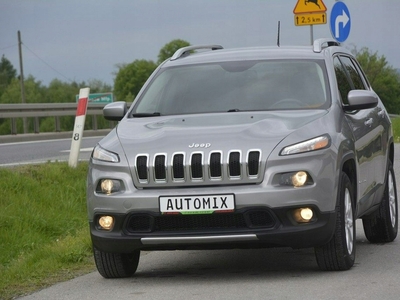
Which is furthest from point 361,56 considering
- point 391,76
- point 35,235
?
point 35,235

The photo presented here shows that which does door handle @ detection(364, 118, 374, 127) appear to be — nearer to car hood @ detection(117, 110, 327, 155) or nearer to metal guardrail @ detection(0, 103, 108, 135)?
car hood @ detection(117, 110, 327, 155)

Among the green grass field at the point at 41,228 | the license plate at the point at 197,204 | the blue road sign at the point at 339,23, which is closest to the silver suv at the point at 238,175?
the license plate at the point at 197,204

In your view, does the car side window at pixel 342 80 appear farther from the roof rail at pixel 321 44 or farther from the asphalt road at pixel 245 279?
the asphalt road at pixel 245 279

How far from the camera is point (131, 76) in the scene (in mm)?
141500

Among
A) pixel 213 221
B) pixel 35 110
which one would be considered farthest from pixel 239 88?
pixel 35 110

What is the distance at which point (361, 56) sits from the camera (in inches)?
3846

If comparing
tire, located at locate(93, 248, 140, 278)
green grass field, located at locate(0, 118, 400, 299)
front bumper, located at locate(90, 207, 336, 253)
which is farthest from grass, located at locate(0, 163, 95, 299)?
front bumper, located at locate(90, 207, 336, 253)

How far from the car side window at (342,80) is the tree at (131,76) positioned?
429ft

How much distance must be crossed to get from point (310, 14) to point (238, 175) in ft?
49.0

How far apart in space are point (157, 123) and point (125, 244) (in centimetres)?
111

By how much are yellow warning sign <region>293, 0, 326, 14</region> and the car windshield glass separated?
1308 cm

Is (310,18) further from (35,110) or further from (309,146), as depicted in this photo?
(309,146)

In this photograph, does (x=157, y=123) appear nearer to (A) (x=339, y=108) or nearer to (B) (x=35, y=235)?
(A) (x=339, y=108)

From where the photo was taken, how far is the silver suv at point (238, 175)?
755cm
